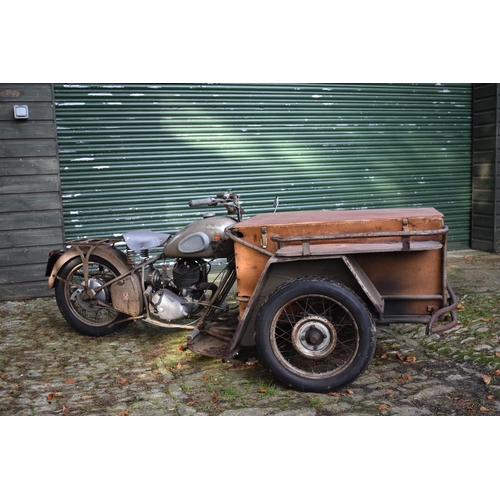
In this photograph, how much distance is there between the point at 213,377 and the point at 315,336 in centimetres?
96

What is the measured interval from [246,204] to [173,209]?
1.11m

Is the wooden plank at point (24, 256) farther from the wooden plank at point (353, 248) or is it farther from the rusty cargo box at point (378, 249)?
the wooden plank at point (353, 248)

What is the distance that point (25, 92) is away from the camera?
24.0 ft

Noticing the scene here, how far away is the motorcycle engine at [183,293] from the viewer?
526 centimetres

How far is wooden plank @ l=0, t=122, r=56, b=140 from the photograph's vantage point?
23.9ft

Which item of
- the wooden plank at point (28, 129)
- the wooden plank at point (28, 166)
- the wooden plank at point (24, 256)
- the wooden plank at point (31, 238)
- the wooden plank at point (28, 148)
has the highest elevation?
the wooden plank at point (28, 129)

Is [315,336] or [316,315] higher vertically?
[316,315]

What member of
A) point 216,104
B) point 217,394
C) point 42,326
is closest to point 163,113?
point 216,104

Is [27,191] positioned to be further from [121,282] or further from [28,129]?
[121,282]

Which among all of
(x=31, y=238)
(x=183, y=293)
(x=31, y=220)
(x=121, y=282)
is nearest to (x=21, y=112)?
(x=31, y=220)

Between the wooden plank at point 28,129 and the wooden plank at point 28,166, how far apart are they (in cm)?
28

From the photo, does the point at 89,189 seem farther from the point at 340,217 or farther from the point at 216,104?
the point at 340,217

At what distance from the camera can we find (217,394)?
13.9 ft

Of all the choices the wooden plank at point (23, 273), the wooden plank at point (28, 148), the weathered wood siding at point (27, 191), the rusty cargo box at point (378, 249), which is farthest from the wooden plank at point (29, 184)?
the rusty cargo box at point (378, 249)
